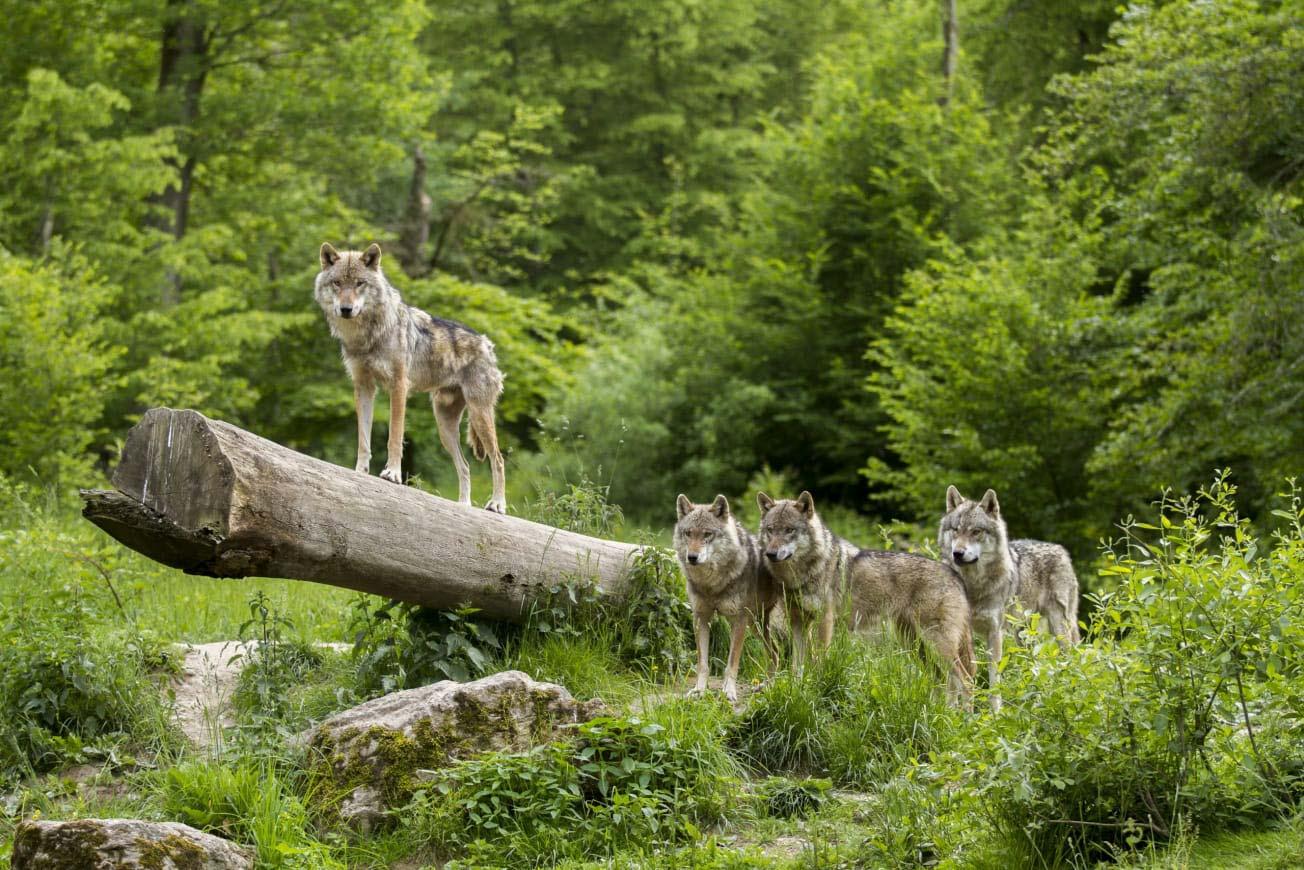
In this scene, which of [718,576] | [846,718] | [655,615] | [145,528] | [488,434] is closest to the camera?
[145,528]

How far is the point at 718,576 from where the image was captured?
8.26 metres

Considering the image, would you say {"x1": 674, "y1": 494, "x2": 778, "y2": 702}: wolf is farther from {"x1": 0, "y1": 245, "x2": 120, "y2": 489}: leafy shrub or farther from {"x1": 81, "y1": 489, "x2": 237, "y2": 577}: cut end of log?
{"x1": 0, "y1": 245, "x2": 120, "y2": 489}: leafy shrub

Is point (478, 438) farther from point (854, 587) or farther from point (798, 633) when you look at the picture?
point (854, 587)

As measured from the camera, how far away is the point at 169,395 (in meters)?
18.4

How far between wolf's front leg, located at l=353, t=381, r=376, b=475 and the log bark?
674 millimetres

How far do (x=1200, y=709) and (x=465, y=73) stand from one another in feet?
89.2

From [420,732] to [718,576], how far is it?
2380 millimetres

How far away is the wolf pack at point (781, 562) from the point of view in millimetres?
8234

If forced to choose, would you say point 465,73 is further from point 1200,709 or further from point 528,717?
point 1200,709

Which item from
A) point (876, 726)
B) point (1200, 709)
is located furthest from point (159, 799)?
point (1200, 709)

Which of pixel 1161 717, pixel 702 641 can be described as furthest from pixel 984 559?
pixel 1161 717

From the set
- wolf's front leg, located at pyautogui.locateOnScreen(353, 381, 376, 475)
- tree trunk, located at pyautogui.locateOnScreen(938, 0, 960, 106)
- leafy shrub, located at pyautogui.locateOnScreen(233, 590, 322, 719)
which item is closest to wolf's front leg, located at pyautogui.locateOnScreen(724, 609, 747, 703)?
wolf's front leg, located at pyautogui.locateOnScreen(353, 381, 376, 475)

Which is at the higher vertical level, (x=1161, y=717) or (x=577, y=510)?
(x=1161, y=717)

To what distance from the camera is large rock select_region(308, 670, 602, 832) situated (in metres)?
6.59
